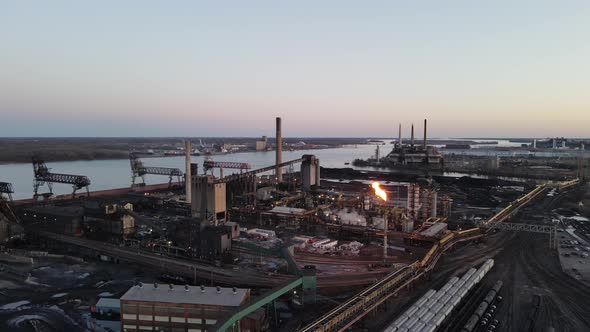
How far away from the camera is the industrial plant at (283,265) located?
38.3 ft

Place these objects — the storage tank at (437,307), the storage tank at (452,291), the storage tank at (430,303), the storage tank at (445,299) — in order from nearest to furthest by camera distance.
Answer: the storage tank at (437,307)
the storage tank at (430,303)
the storage tank at (445,299)
the storage tank at (452,291)

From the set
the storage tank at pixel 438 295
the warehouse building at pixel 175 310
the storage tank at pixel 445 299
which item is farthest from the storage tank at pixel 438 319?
the warehouse building at pixel 175 310

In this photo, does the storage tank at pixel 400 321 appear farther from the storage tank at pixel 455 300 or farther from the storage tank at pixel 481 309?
the storage tank at pixel 481 309

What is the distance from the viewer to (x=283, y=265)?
17.5 meters

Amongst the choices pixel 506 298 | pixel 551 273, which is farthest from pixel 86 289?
pixel 551 273

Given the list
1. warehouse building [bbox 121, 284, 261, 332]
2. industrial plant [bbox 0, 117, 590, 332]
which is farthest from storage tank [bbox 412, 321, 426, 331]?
warehouse building [bbox 121, 284, 261, 332]

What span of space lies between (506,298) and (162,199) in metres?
25.8

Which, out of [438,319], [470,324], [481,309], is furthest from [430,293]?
[470,324]

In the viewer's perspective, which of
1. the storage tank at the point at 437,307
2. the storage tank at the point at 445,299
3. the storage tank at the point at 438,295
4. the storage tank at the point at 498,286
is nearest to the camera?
the storage tank at the point at 437,307

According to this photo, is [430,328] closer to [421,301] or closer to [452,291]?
[421,301]

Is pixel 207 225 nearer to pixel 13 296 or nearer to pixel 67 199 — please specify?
pixel 13 296

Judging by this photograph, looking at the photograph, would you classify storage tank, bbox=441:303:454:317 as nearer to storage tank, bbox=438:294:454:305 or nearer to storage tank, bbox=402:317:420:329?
storage tank, bbox=438:294:454:305

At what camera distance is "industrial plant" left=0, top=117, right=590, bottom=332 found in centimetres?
1168

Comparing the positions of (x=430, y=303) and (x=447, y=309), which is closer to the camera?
(x=447, y=309)
